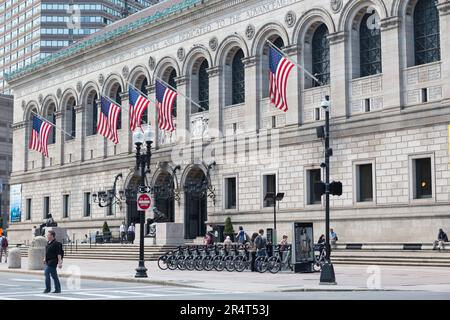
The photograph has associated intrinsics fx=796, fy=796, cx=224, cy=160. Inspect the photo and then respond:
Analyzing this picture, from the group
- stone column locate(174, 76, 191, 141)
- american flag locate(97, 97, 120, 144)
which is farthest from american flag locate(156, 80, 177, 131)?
stone column locate(174, 76, 191, 141)

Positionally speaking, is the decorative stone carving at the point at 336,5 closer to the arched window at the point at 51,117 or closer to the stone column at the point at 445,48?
the stone column at the point at 445,48

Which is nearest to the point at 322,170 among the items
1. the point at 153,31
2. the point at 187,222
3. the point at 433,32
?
the point at 433,32

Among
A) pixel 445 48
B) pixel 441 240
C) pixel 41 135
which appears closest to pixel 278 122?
pixel 445 48

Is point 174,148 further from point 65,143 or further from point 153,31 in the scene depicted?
point 65,143

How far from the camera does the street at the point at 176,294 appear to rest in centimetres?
2255

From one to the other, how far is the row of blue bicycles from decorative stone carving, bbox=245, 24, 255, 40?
18.2 meters

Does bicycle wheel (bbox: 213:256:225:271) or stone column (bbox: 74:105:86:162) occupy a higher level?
stone column (bbox: 74:105:86:162)

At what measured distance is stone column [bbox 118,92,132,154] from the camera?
6400cm

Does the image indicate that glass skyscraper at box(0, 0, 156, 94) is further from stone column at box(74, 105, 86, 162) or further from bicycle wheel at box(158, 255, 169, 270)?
bicycle wheel at box(158, 255, 169, 270)

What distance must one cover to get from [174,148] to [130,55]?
10.5 meters

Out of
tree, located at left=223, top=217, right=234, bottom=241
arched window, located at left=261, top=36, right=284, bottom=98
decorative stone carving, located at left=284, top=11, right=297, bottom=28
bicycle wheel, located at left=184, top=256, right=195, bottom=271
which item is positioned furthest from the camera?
arched window, located at left=261, top=36, right=284, bottom=98

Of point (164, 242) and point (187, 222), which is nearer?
point (164, 242)

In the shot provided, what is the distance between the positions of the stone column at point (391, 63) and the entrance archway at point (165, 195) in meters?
19.9

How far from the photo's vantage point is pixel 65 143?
238ft
